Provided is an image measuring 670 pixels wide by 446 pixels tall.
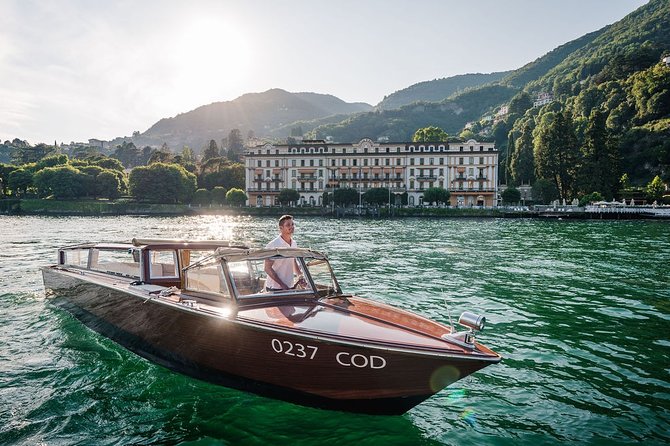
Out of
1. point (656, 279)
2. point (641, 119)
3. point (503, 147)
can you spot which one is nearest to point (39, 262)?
point (656, 279)

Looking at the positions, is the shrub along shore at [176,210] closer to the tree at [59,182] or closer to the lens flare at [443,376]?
the tree at [59,182]

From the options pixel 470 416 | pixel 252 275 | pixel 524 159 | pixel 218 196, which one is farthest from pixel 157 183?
pixel 470 416

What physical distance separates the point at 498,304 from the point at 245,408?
9084mm

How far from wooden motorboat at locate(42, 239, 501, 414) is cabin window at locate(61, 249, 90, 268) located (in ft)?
9.27

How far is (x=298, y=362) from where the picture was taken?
597cm

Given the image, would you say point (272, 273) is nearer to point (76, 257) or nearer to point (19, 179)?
point (76, 257)

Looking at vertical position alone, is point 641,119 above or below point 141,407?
above

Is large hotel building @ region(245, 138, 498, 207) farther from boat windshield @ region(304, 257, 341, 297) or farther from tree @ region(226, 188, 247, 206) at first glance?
boat windshield @ region(304, 257, 341, 297)

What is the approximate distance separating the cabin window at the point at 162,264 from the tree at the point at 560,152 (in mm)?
91769

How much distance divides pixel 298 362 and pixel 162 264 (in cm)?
485

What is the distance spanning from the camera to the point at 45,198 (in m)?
107

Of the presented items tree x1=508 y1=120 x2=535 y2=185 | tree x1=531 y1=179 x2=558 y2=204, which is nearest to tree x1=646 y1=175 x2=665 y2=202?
tree x1=531 y1=179 x2=558 y2=204

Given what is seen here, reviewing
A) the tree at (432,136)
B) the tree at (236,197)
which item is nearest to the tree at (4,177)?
the tree at (236,197)

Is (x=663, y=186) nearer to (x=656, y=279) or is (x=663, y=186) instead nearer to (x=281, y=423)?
(x=656, y=279)
